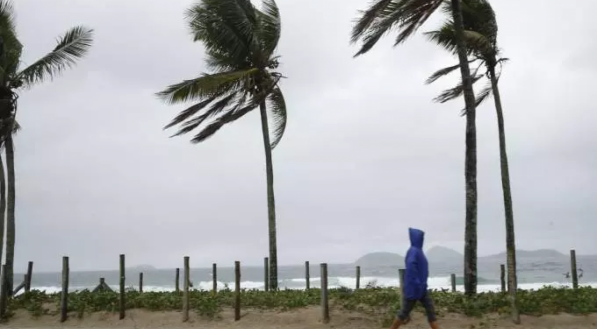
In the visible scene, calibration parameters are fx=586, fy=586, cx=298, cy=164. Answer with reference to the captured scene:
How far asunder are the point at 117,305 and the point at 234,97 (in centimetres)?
773

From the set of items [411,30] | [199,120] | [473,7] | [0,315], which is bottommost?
[0,315]

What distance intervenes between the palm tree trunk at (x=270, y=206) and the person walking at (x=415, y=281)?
28.5ft

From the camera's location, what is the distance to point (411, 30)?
50.9ft

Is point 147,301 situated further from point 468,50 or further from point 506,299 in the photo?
point 468,50

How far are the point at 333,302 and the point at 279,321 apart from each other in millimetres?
1435

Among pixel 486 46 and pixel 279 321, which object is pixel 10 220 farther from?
pixel 486 46

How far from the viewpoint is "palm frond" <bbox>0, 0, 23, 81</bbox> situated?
1869 centimetres

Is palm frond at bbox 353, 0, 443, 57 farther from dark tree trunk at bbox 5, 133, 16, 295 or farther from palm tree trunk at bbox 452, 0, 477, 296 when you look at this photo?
dark tree trunk at bbox 5, 133, 16, 295

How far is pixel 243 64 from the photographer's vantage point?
64.5 ft

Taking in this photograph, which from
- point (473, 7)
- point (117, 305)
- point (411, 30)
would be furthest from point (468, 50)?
point (117, 305)

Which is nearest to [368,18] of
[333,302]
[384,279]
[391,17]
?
[391,17]

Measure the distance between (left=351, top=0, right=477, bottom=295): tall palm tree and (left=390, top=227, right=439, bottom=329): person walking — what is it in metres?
4.72

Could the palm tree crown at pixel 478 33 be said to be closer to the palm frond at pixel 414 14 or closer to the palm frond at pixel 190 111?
the palm frond at pixel 414 14

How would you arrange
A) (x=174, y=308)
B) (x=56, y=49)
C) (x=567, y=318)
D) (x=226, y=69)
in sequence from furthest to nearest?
(x=226, y=69) → (x=56, y=49) → (x=174, y=308) → (x=567, y=318)
